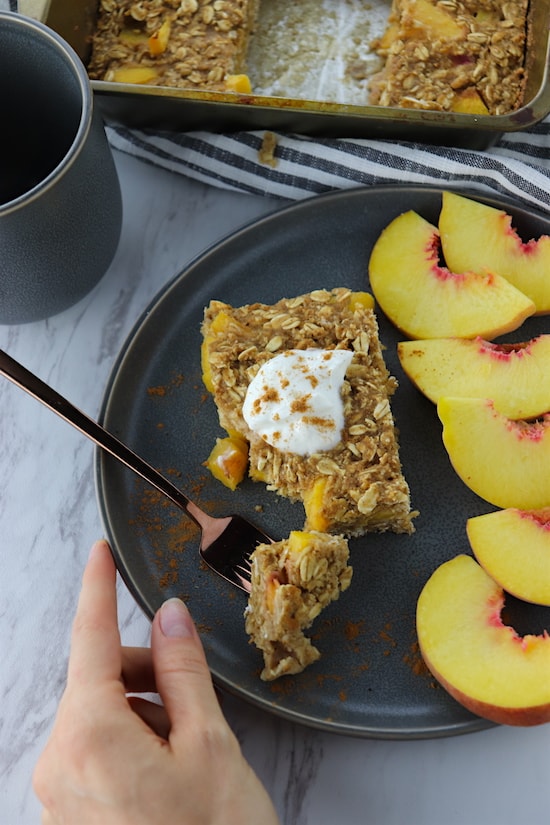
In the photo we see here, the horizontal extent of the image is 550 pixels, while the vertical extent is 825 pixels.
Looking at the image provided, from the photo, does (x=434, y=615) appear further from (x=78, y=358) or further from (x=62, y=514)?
(x=78, y=358)

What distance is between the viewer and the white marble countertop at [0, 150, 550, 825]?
69.1 inches

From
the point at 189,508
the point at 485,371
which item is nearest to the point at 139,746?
the point at 189,508

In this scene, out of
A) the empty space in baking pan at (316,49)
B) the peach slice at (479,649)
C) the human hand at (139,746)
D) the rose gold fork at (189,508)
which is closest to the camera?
the human hand at (139,746)

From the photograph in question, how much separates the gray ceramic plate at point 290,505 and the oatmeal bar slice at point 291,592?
0.19ft

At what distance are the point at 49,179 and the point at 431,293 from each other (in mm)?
873

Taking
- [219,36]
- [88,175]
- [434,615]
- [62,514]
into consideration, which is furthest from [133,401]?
[219,36]

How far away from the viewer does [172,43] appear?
7.21ft

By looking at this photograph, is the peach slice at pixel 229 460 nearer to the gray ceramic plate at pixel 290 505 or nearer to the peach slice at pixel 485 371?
the gray ceramic plate at pixel 290 505

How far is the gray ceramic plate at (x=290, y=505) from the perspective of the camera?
1.70 m

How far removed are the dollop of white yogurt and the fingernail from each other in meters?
0.41

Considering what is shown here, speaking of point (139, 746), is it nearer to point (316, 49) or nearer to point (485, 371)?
point (485, 371)

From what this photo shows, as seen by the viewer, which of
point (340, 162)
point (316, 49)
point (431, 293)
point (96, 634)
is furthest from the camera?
point (316, 49)

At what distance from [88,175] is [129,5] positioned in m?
0.69

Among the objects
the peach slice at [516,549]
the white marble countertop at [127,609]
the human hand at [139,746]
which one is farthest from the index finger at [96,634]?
the peach slice at [516,549]
